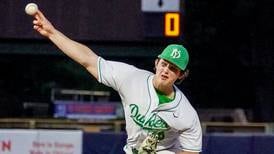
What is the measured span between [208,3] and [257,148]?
599cm

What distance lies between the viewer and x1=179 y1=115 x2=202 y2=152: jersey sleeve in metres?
5.19

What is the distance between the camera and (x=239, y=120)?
13859 mm

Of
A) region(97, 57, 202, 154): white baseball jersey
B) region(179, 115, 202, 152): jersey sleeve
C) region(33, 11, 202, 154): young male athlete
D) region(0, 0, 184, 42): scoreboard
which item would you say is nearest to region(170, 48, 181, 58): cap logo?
region(33, 11, 202, 154): young male athlete

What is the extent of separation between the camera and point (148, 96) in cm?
510

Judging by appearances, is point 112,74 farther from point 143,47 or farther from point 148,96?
point 143,47

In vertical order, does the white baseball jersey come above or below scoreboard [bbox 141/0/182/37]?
below

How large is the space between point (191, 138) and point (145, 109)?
0.33 meters

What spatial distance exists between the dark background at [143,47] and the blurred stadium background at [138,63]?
1 cm

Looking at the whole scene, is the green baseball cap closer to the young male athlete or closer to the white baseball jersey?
the young male athlete

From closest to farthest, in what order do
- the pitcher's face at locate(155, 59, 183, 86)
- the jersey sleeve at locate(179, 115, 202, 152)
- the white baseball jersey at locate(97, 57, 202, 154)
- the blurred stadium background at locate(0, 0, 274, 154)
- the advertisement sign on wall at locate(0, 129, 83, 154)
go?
the pitcher's face at locate(155, 59, 183, 86), the white baseball jersey at locate(97, 57, 202, 154), the jersey sleeve at locate(179, 115, 202, 152), the advertisement sign on wall at locate(0, 129, 83, 154), the blurred stadium background at locate(0, 0, 274, 154)

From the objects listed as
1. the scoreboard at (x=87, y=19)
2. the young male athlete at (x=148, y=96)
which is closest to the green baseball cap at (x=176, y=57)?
the young male athlete at (x=148, y=96)

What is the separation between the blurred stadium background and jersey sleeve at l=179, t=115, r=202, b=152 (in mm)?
4021

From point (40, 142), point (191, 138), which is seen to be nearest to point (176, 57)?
point (191, 138)

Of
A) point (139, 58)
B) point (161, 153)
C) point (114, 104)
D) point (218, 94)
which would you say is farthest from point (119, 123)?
point (161, 153)
